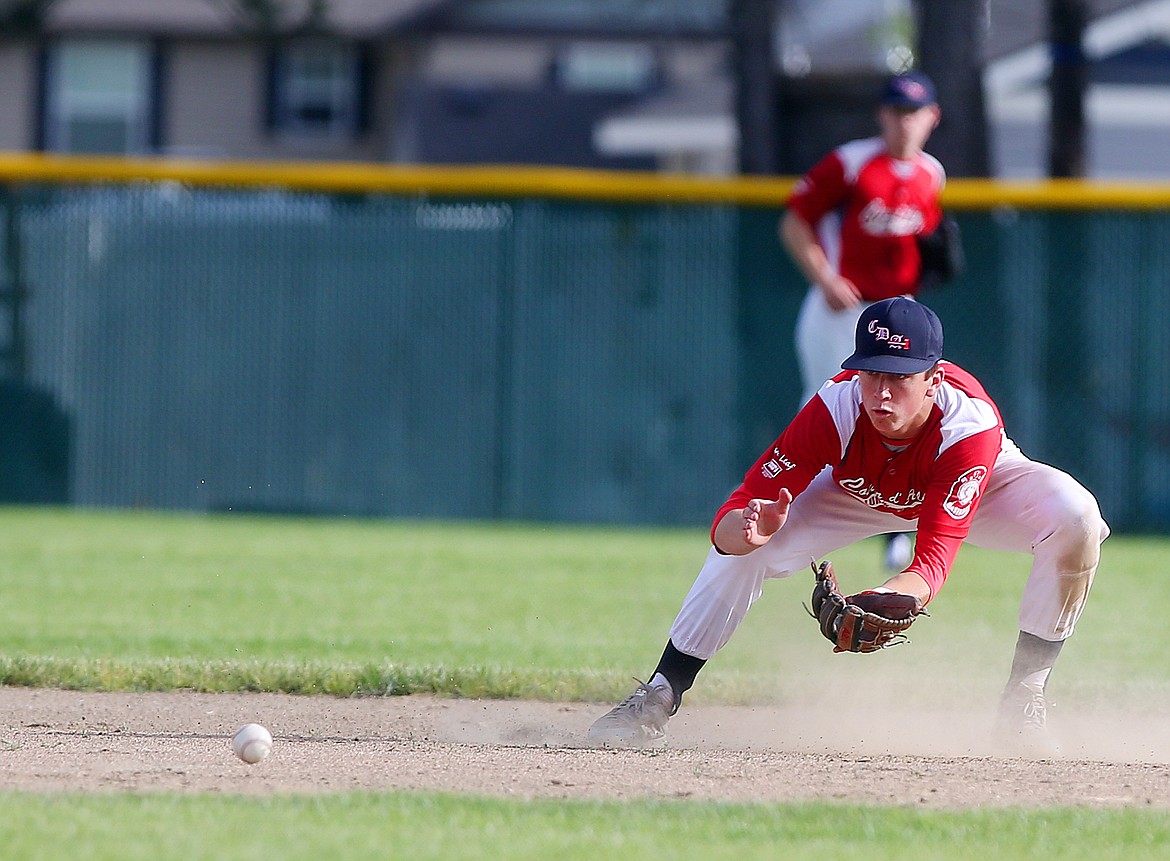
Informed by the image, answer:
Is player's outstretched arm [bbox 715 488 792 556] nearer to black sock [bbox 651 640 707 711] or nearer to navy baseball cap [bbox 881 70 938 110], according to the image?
black sock [bbox 651 640 707 711]

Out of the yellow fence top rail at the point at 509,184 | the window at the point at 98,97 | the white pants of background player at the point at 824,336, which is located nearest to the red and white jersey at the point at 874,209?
the white pants of background player at the point at 824,336

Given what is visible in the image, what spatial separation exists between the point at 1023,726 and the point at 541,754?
1416mm

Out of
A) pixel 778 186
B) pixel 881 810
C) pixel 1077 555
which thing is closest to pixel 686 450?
pixel 778 186

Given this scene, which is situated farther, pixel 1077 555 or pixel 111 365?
pixel 111 365

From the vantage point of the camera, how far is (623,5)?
26.3m

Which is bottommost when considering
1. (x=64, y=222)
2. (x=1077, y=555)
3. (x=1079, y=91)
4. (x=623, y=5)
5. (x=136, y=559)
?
(x=136, y=559)

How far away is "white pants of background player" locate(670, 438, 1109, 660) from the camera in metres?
4.84

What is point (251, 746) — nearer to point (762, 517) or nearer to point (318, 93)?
point (762, 517)

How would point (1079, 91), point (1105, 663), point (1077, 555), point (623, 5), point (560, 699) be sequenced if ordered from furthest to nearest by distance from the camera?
point (623, 5) < point (1079, 91) < point (1105, 663) < point (560, 699) < point (1077, 555)

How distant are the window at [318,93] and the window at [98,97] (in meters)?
1.96

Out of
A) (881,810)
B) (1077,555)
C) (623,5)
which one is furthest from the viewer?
(623,5)

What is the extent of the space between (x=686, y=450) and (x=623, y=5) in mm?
16431

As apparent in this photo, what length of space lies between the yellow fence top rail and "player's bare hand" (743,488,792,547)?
6.84m

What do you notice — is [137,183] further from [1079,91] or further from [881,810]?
[881,810]
